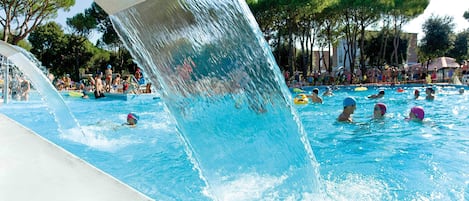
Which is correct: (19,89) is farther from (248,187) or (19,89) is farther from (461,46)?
(461,46)

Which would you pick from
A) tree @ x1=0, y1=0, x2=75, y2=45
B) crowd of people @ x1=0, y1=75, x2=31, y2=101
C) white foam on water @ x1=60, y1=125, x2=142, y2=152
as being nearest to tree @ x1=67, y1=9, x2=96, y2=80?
tree @ x1=0, y1=0, x2=75, y2=45

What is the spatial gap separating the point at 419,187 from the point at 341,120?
4.34 metres

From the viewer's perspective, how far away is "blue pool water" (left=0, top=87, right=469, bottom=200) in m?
3.72

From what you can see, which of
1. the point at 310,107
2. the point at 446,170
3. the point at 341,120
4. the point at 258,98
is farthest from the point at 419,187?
the point at 310,107

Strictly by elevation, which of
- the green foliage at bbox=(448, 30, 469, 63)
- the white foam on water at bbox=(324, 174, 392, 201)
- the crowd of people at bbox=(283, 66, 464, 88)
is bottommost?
the white foam on water at bbox=(324, 174, 392, 201)

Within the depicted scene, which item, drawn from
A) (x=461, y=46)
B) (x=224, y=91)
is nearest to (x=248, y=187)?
(x=224, y=91)

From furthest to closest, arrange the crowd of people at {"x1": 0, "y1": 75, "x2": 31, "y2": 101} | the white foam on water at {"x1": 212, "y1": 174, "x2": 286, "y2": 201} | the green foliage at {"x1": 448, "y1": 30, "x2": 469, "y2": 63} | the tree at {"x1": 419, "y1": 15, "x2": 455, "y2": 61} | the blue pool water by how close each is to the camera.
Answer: the green foliage at {"x1": 448, "y1": 30, "x2": 469, "y2": 63}, the tree at {"x1": 419, "y1": 15, "x2": 455, "y2": 61}, the crowd of people at {"x1": 0, "y1": 75, "x2": 31, "y2": 101}, the blue pool water, the white foam on water at {"x1": 212, "y1": 174, "x2": 286, "y2": 201}

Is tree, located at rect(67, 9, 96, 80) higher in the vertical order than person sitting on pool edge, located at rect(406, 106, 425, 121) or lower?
higher

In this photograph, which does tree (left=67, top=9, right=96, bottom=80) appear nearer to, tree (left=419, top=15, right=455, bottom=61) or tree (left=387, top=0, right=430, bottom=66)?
tree (left=387, top=0, right=430, bottom=66)

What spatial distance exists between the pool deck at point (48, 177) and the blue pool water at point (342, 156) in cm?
121

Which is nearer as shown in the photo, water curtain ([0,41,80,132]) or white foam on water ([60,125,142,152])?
white foam on water ([60,125,142,152])

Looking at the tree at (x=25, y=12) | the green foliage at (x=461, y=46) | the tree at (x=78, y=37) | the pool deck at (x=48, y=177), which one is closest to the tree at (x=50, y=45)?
the tree at (x=78, y=37)

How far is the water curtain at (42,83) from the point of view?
6744 mm

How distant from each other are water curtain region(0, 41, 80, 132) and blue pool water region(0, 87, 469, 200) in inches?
11.0
